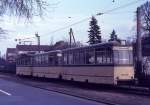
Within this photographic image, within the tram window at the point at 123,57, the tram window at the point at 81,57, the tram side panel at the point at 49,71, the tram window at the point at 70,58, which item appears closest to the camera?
the tram window at the point at 123,57

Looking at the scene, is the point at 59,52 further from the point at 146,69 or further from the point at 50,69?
the point at 146,69

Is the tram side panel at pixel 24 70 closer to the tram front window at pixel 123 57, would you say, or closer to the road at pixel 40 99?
the tram front window at pixel 123 57

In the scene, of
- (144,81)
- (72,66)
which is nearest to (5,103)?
(144,81)

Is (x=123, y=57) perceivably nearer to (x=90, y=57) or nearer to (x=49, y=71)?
(x=90, y=57)

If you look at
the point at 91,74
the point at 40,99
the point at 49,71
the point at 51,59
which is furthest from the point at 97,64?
the point at 49,71

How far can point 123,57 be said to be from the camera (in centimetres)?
3164

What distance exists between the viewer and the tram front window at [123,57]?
31.0 m

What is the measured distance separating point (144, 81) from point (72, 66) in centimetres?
710

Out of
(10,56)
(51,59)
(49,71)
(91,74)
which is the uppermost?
(10,56)

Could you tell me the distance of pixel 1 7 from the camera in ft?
46.3

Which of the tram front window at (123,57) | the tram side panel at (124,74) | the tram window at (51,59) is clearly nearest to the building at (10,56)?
the tram window at (51,59)

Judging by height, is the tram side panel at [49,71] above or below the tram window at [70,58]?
below

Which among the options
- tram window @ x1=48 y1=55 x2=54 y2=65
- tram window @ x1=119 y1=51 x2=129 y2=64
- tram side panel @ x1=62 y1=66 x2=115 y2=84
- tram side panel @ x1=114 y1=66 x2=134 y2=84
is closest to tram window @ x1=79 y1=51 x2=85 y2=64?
tram side panel @ x1=62 y1=66 x2=115 y2=84

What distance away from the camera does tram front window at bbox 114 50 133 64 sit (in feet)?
102
